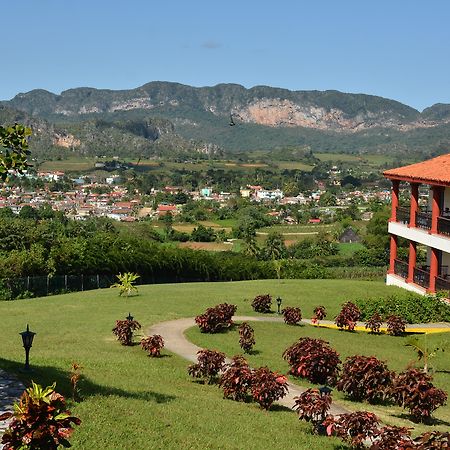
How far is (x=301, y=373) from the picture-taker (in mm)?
14656

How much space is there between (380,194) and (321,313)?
567 ft

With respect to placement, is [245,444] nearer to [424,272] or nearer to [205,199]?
[424,272]

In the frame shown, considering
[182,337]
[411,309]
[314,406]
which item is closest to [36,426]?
[314,406]

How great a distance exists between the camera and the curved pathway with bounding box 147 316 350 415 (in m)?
14.6

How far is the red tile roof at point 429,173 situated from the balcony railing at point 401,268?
3856 millimetres

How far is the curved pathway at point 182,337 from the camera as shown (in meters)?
14.6

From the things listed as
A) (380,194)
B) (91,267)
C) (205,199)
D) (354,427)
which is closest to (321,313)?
(354,427)

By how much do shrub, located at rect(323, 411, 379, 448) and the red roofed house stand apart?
56.4ft

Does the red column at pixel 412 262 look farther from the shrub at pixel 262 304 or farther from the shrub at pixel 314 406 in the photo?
the shrub at pixel 314 406

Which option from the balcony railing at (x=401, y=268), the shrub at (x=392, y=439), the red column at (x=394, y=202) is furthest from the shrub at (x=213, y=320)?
the red column at (x=394, y=202)

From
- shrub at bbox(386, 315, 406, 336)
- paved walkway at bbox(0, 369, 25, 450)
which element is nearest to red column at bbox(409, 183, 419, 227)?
shrub at bbox(386, 315, 406, 336)

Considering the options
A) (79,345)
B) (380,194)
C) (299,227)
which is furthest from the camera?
(380,194)

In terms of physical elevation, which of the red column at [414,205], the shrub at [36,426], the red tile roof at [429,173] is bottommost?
the shrub at [36,426]

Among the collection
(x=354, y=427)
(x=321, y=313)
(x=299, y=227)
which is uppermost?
(x=354, y=427)
